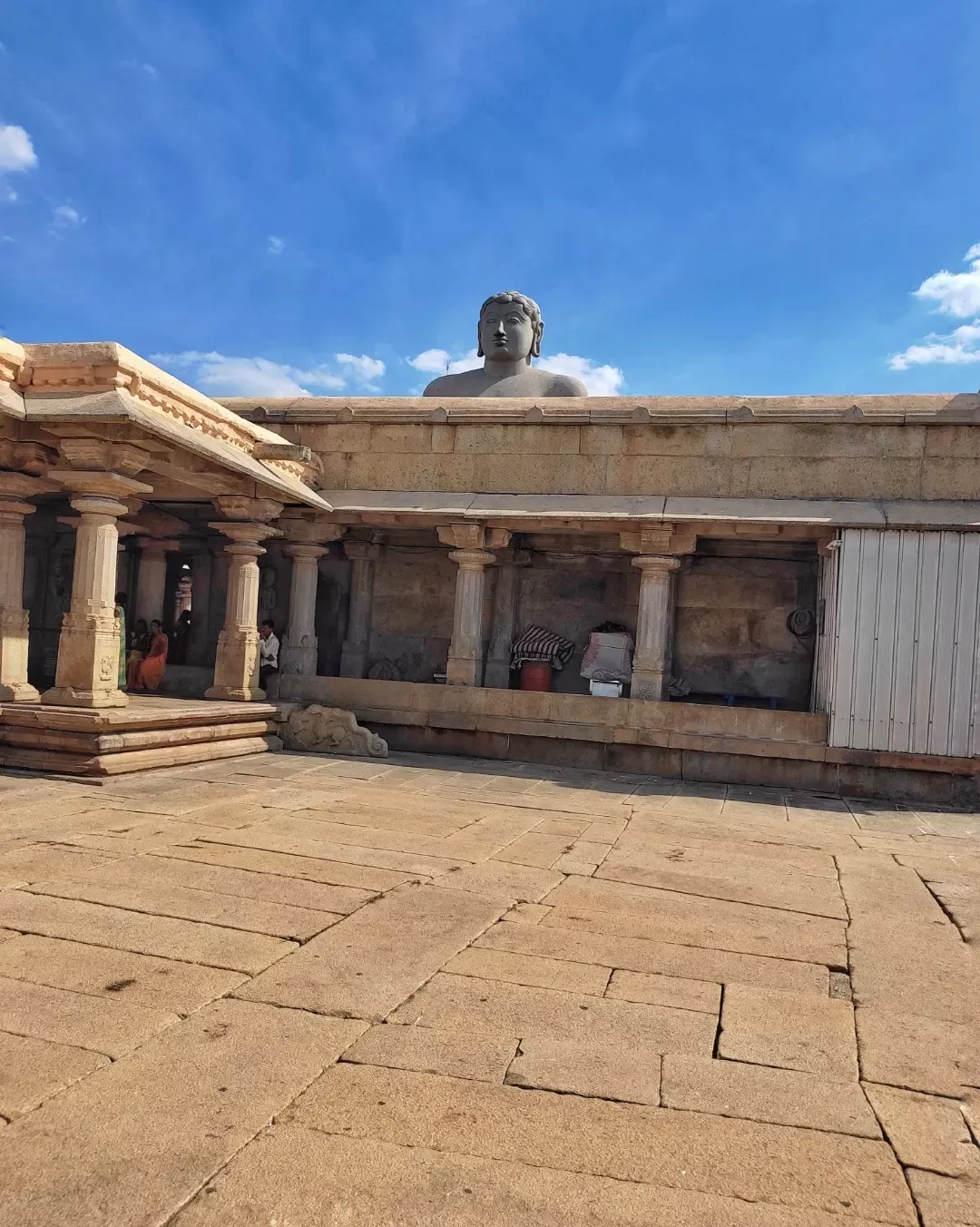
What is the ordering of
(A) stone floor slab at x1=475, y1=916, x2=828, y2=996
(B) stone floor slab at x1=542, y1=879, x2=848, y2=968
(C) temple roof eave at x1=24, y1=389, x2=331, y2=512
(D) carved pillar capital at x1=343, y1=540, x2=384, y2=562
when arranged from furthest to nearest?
(D) carved pillar capital at x1=343, y1=540, x2=384, y2=562, (C) temple roof eave at x1=24, y1=389, x2=331, y2=512, (B) stone floor slab at x1=542, y1=879, x2=848, y2=968, (A) stone floor slab at x1=475, y1=916, x2=828, y2=996

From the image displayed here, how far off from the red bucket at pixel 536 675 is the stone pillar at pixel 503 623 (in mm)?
231

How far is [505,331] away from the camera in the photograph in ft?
48.5

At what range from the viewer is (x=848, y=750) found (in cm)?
906

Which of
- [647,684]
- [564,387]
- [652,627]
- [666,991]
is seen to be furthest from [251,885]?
[564,387]

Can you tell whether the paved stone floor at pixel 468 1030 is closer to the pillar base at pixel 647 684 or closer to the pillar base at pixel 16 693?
the pillar base at pixel 16 693

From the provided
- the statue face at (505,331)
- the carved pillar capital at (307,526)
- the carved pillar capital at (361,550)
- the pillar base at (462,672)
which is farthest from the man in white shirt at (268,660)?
the statue face at (505,331)

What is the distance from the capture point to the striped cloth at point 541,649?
1170 centimetres

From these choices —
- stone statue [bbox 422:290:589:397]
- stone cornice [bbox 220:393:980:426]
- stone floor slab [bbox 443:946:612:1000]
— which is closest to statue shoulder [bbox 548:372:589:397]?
stone statue [bbox 422:290:589:397]

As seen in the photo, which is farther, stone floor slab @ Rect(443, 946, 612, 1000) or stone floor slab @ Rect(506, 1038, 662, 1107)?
stone floor slab @ Rect(443, 946, 612, 1000)

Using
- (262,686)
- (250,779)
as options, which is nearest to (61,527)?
(262,686)

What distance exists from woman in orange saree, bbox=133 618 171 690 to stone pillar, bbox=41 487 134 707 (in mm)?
3478

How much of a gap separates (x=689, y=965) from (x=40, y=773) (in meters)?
5.56

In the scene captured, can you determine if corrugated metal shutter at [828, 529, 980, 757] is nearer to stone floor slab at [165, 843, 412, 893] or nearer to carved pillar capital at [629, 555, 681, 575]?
carved pillar capital at [629, 555, 681, 575]

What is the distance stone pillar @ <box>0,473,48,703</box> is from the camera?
823cm
